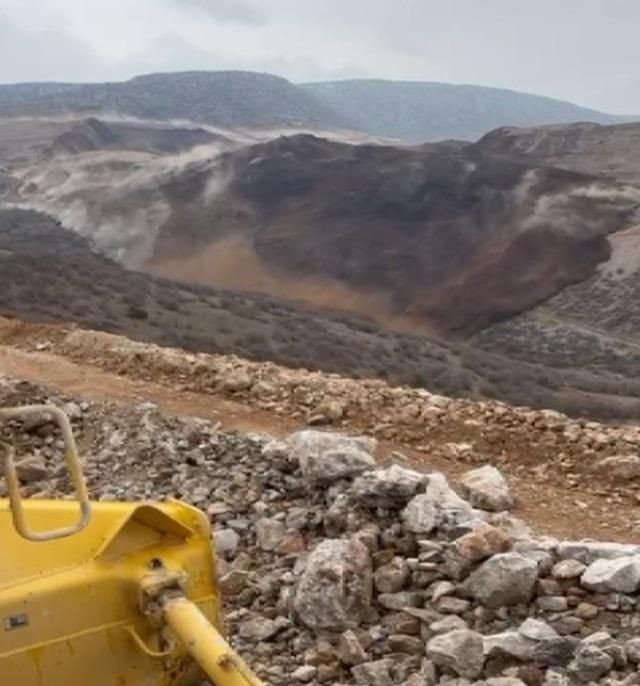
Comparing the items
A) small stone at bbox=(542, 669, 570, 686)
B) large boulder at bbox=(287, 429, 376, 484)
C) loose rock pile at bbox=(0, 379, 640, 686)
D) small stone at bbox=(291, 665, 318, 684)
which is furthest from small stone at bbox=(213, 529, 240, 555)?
small stone at bbox=(542, 669, 570, 686)

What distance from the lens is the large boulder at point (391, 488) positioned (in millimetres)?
6574

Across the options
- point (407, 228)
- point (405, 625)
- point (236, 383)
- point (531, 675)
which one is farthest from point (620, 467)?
point (407, 228)

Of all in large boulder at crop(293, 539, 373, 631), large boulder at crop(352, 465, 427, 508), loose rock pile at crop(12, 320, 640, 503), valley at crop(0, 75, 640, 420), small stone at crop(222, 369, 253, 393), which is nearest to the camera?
large boulder at crop(293, 539, 373, 631)

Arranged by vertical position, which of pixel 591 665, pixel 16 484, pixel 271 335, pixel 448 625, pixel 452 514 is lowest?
pixel 271 335

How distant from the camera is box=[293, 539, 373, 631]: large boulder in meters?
6.10

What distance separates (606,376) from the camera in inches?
1438

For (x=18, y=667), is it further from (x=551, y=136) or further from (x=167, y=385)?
(x=551, y=136)

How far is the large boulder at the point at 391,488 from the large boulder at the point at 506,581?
864 mm

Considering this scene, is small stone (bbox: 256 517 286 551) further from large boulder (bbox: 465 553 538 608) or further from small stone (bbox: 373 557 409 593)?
large boulder (bbox: 465 553 538 608)

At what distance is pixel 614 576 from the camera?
5.59m

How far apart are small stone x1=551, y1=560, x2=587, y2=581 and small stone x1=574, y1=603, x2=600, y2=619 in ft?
0.65

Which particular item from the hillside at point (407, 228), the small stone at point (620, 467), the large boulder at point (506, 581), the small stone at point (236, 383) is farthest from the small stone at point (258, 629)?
the hillside at point (407, 228)

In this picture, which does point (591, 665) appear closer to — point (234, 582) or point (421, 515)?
point (421, 515)

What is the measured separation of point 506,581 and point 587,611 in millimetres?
430
